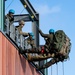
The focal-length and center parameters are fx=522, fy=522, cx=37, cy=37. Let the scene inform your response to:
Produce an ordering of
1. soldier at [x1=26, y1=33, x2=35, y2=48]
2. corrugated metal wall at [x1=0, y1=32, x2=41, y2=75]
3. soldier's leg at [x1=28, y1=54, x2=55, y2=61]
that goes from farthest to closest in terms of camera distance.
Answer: soldier at [x1=26, y1=33, x2=35, y2=48] < soldier's leg at [x1=28, y1=54, x2=55, y2=61] < corrugated metal wall at [x1=0, y1=32, x2=41, y2=75]

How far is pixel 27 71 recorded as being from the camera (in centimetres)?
2330

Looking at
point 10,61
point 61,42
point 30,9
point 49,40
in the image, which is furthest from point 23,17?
point 10,61

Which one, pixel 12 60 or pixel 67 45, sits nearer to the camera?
pixel 12 60

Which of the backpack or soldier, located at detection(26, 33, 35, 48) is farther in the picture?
soldier, located at detection(26, 33, 35, 48)

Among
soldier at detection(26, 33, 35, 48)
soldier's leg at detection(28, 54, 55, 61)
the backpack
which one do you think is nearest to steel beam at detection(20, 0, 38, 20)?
soldier at detection(26, 33, 35, 48)

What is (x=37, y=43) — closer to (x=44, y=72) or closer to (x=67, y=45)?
(x=44, y=72)

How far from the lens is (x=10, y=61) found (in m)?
20.2

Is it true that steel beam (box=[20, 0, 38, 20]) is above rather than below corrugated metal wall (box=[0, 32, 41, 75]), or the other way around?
above

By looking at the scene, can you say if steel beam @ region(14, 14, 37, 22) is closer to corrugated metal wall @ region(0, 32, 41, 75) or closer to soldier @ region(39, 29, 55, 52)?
corrugated metal wall @ region(0, 32, 41, 75)

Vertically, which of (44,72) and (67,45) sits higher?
(67,45)

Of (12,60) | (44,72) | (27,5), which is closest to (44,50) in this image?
(12,60)

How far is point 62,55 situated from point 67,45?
0.67 metres

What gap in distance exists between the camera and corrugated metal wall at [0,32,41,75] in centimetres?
1921

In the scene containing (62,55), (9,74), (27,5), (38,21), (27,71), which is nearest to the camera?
(9,74)
